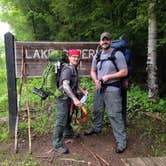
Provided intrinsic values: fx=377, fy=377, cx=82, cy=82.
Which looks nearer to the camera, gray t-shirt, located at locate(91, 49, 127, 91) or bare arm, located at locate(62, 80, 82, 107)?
bare arm, located at locate(62, 80, 82, 107)

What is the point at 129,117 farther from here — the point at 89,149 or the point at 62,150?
the point at 62,150

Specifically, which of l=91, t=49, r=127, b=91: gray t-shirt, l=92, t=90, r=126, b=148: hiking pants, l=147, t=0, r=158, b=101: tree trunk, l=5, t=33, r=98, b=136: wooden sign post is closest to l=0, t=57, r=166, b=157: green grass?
l=147, t=0, r=158, b=101: tree trunk

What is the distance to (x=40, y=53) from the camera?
23.4 ft

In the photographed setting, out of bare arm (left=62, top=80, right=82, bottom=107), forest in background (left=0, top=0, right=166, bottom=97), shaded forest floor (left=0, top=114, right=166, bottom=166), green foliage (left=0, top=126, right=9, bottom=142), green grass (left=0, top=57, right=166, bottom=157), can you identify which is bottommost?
shaded forest floor (left=0, top=114, right=166, bottom=166)

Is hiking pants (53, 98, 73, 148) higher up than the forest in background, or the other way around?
the forest in background

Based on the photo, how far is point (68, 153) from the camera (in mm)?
6184

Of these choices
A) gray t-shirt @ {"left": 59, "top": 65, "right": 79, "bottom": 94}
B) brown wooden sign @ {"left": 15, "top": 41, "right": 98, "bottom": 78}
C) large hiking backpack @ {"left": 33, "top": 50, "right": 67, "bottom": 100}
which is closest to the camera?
gray t-shirt @ {"left": 59, "top": 65, "right": 79, "bottom": 94}

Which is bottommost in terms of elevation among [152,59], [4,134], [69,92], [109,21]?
[4,134]

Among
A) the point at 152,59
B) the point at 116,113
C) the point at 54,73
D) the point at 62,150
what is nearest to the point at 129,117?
the point at 152,59

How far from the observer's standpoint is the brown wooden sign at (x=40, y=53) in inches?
277

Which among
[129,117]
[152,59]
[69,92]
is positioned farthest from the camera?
[152,59]

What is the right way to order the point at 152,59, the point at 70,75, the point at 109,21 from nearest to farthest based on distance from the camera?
the point at 70,75
the point at 152,59
the point at 109,21

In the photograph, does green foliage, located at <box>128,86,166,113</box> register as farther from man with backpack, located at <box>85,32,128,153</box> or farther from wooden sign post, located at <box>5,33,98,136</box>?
man with backpack, located at <box>85,32,128,153</box>

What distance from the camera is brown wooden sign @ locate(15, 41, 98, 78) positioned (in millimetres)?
7023
